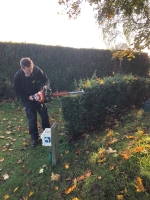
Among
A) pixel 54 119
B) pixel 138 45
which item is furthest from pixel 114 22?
pixel 54 119

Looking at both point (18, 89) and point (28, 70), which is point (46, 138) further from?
point (28, 70)

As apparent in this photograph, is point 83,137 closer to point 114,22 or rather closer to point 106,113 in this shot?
point 106,113

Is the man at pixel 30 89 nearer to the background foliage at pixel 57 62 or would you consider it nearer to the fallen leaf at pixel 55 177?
the fallen leaf at pixel 55 177

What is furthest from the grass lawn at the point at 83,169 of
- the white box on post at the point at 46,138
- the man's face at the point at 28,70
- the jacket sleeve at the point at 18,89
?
the man's face at the point at 28,70

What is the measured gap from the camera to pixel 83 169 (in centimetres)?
240

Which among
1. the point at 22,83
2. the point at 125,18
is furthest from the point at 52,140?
the point at 125,18

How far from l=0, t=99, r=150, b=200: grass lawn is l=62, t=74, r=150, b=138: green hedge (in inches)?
16.3

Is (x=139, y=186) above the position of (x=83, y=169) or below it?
above

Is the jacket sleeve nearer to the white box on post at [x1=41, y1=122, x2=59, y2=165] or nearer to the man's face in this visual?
the man's face

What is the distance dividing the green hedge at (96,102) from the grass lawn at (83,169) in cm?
41

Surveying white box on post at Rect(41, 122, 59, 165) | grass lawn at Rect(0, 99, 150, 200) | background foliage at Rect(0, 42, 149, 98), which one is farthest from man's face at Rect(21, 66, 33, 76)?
background foliage at Rect(0, 42, 149, 98)

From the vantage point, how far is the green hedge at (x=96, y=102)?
131 inches

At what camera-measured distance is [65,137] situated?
3711mm

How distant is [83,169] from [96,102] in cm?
189
